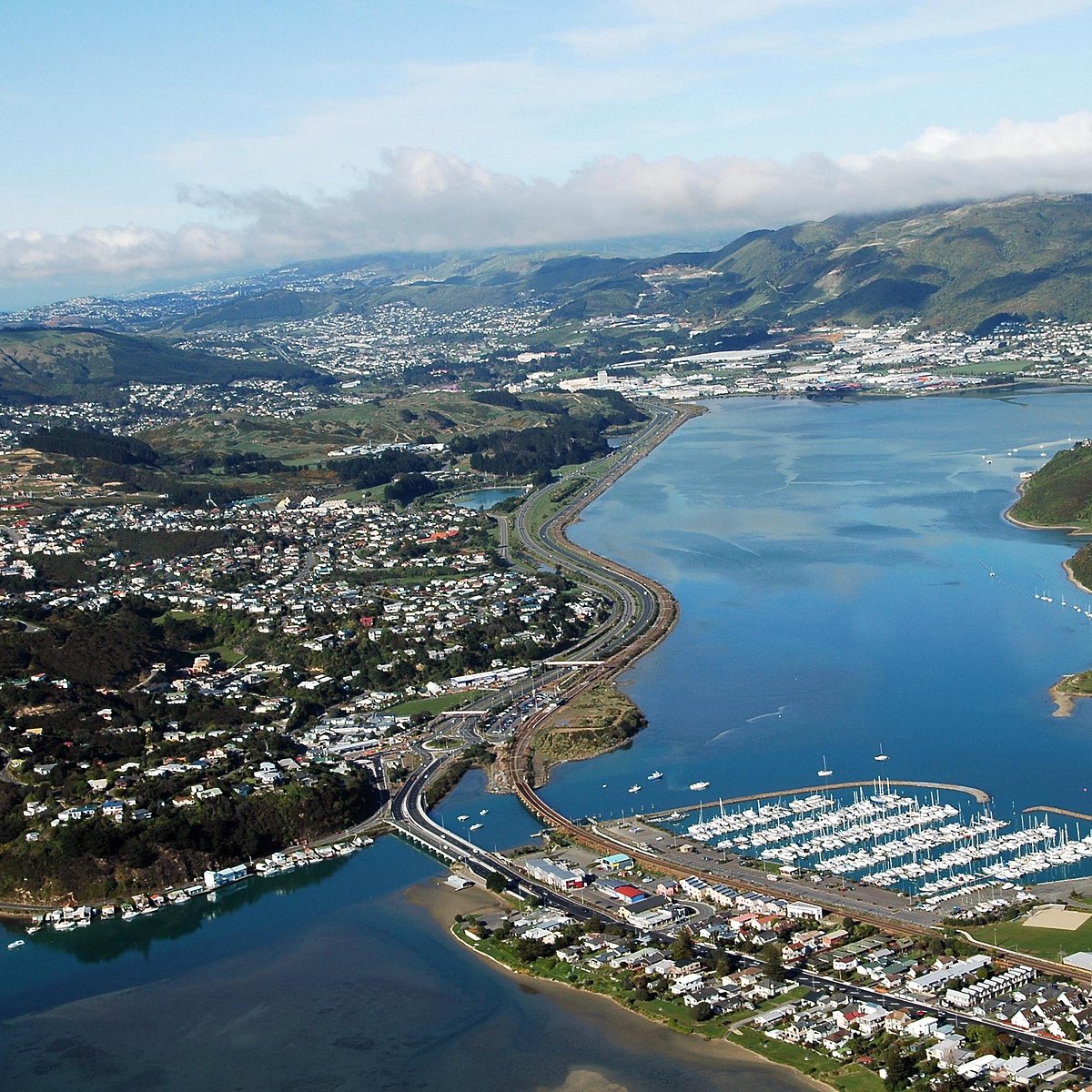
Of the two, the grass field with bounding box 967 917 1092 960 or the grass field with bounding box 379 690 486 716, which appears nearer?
the grass field with bounding box 967 917 1092 960

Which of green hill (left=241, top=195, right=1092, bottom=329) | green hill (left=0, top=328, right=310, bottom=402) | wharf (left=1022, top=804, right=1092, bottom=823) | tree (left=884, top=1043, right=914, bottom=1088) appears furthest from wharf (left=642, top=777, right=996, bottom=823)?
green hill (left=241, top=195, right=1092, bottom=329)

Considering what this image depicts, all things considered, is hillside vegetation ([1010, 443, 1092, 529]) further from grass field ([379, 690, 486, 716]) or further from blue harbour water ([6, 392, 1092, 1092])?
grass field ([379, 690, 486, 716])

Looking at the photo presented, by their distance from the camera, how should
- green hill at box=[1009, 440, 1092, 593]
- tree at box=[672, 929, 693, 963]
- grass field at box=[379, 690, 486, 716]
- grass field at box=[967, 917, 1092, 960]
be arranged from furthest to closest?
green hill at box=[1009, 440, 1092, 593], grass field at box=[379, 690, 486, 716], tree at box=[672, 929, 693, 963], grass field at box=[967, 917, 1092, 960]

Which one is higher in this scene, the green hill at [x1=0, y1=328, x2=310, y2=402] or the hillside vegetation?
the green hill at [x1=0, y1=328, x2=310, y2=402]

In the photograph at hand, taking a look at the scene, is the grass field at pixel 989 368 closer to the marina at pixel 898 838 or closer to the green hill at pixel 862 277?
the green hill at pixel 862 277

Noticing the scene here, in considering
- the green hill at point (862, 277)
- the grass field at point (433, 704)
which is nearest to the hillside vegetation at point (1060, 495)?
the grass field at point (433, 704)

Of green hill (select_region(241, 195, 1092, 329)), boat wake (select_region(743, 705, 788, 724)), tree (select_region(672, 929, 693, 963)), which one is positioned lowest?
tree (select_region(672, 929, 693, 963))

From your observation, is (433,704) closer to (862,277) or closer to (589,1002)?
(589,1002)
